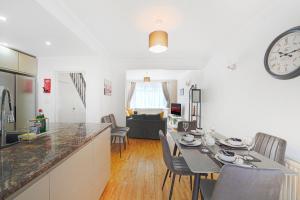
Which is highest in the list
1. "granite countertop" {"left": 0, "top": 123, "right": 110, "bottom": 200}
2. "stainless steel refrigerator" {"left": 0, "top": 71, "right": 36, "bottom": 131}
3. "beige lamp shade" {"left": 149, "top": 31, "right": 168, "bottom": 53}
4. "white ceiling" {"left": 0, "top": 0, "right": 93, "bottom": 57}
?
"white ceiling" {"left": 0, "top": 0, "right": 93, "bottom": 57}

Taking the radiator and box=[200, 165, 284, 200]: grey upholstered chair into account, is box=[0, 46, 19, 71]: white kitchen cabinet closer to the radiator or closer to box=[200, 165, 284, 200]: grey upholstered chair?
box=[200, 165, 284, 200]: grey upholstered chair

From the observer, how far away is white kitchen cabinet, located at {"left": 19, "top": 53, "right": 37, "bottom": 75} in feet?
10.3

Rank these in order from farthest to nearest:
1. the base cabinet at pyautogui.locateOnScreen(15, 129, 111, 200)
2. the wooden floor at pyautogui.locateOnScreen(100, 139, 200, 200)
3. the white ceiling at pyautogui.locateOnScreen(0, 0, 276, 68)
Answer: the wooden floor at pyautogui.locateOnScreen(100, 139, 200, 200), the white ceiling at pyautogui.locateOnScreen(0, 0, 276, 68), the base cabinet at pyautogui.locateOnScreen(15, 129, 111, 200)

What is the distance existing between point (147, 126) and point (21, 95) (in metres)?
3.18

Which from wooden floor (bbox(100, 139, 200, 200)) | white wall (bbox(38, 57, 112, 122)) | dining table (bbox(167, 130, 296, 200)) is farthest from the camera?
white wall (bbox(38, 57, 112, 122))

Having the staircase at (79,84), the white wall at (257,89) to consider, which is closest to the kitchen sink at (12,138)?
the white wall at (257,89)

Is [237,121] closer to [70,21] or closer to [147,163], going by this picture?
[147,163]

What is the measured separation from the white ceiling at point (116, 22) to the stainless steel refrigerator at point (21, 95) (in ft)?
2.02

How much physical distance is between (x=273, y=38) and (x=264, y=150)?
138cm

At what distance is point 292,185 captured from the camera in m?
1.50

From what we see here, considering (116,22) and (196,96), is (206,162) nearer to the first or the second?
(116,22)

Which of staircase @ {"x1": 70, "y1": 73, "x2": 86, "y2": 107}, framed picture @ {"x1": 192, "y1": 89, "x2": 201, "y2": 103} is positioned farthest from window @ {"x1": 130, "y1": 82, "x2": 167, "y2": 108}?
framed picture @ {"x1": 192, "y1": 89, "x2": 201, "y2": 103}

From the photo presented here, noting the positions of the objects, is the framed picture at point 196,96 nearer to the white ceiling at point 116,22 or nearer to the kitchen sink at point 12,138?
the white ceiling at point 116,22

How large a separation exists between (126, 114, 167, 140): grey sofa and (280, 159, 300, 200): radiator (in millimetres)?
3348
